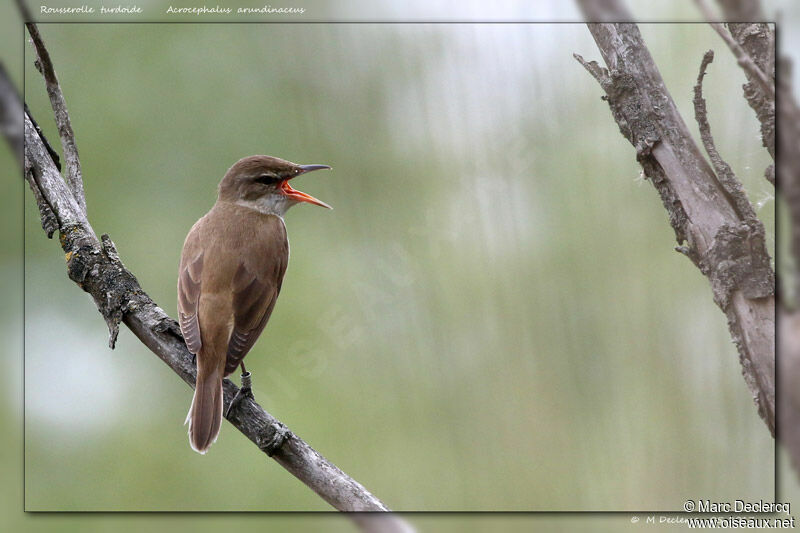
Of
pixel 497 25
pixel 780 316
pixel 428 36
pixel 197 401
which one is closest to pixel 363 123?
pixel 428 36

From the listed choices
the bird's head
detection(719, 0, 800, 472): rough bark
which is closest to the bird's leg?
the bird's head

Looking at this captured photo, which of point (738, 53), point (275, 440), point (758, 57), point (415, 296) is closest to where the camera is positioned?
point (738, 53)

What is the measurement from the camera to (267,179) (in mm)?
3391

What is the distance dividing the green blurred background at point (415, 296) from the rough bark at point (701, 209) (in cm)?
46

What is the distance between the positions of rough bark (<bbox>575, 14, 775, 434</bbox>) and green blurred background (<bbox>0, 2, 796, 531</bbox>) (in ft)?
1.51

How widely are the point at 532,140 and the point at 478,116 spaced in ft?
0.83

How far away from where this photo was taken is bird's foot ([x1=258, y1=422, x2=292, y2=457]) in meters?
2.32

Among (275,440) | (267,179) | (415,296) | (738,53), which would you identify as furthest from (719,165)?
(267,179)

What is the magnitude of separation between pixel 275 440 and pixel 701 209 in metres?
1.47

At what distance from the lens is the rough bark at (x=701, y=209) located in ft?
6.35

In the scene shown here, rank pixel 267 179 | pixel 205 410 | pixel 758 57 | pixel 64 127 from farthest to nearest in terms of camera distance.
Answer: pixel 267 179
pixel 64 127
pixel 205 410
pixel 758 57

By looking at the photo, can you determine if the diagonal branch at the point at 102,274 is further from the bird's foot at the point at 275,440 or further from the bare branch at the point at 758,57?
the bare branch at the point at 758,57

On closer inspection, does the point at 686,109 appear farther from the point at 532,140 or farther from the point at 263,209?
the point at 263,209

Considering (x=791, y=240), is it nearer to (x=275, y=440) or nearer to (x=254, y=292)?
(x=275, y=440)
